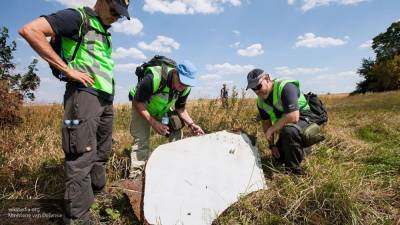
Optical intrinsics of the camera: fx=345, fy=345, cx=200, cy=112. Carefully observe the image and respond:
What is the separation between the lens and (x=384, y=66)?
42.1 meters

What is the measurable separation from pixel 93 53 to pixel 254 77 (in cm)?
179

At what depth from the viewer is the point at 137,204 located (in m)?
3.19

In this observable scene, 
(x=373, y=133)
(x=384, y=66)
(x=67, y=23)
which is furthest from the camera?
(x=384, y=66)

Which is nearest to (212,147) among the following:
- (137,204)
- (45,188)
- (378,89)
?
(137,204)

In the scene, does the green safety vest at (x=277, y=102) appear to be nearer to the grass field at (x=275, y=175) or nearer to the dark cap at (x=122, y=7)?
the grass field at (x=275, y=175)

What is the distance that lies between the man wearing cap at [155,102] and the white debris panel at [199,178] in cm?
72

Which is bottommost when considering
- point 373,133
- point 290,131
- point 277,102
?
point 373,133

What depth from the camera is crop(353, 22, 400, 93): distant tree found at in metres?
40.5

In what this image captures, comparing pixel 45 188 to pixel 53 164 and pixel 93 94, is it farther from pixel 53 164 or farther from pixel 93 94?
pixel 93 94

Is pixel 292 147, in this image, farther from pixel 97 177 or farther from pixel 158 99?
pixel 97 177

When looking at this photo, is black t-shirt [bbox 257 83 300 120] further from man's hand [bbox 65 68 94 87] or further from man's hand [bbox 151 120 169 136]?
man's hand [bbox 65 68 94 87]

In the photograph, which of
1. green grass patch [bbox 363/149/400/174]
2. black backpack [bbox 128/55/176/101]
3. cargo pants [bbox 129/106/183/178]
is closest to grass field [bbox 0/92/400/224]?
green grass patch [bbox 363/149/400/174]

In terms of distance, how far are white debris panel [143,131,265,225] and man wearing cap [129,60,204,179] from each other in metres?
0.72

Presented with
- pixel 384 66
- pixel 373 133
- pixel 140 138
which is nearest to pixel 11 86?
pixel 140 138
